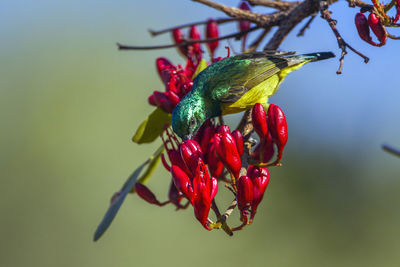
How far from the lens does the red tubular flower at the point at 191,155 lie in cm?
210

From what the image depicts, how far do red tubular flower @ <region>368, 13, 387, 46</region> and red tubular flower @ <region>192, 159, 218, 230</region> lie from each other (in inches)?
39.3

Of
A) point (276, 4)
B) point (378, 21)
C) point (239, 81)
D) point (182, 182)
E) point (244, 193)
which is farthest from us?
point (239, 81)

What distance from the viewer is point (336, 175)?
8.52 meters

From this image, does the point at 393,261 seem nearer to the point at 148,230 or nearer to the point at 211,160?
the point at 148,230

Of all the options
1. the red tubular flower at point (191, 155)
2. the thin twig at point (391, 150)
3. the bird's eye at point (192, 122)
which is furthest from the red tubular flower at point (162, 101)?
the thin twig at point (391, 150)

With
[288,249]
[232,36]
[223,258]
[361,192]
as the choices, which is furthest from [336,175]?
[232,36]

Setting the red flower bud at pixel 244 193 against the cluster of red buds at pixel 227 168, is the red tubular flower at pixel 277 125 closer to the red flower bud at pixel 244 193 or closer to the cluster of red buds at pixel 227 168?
the cluster of red buds at pixel 227 168

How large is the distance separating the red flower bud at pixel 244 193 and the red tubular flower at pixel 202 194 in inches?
4.6

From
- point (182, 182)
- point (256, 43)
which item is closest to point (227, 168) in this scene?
point (182, 182)

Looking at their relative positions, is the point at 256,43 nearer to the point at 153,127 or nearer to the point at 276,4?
the point at 276,4

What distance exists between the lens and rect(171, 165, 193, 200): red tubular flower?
2057 millimetres

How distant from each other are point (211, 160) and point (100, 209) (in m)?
6.30

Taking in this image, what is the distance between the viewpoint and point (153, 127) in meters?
2.67

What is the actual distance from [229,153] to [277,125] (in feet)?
0.83
